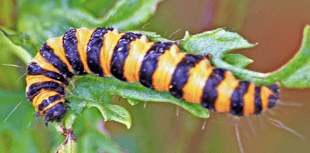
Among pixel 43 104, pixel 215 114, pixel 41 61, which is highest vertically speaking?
pixel 41 61

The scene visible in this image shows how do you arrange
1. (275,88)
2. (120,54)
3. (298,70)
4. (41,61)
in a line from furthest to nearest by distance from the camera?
(41,61) < (120,54) < (275,88) < (298,70)

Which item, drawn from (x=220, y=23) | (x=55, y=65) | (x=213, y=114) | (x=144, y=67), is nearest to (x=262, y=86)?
(x=144, y=67)

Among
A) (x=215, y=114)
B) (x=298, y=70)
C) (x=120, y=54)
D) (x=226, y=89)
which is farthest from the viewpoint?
(x=215, y=114)

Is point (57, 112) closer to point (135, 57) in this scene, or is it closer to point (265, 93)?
point (135, 57)

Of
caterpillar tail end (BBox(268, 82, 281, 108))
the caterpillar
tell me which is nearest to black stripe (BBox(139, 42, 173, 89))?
the caterpillar

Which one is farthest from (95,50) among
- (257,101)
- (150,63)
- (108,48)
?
(257,101)

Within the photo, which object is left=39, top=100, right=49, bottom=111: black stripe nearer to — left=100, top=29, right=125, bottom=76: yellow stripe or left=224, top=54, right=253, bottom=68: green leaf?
left=100, top=29, right=125, bottom=76: yellow stripe

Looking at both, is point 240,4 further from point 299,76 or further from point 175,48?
point 299,76

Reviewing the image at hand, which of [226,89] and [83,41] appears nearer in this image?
[226,89]
